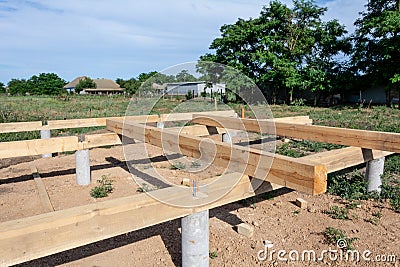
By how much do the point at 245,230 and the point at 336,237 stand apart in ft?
2.71

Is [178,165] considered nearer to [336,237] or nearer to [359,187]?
[359,187]

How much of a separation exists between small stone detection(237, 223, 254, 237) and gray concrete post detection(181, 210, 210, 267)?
2.94 ft

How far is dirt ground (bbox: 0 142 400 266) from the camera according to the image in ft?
8.79

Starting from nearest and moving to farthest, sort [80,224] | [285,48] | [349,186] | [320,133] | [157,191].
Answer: [80,224]
[157,191]
[320,133]
[349,186]
[285,48]

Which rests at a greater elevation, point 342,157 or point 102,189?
point 342,157

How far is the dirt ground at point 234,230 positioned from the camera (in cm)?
268

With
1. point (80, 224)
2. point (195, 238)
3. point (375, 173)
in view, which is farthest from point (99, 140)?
point (375, 173)

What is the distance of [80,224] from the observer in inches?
62.3

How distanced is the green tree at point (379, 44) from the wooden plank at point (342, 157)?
1745 cm

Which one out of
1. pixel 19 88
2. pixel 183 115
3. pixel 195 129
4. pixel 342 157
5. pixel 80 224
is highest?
pixel 19 88

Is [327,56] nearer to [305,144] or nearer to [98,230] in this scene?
[305,144]

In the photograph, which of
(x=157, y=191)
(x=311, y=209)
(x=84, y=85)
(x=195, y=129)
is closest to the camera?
(x=157, y=191)

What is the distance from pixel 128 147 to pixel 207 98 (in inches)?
87.6

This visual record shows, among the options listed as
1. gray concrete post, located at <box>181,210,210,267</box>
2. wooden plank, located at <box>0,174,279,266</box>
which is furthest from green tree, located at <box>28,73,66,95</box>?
wooden plank, located at <box>0,174,279,266</box>
